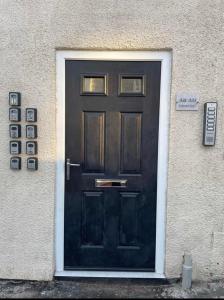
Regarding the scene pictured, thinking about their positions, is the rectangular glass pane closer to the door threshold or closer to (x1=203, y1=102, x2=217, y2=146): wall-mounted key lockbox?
(x1=203, y1=102, x2=217, y2=146): wall-mounted key lockbox

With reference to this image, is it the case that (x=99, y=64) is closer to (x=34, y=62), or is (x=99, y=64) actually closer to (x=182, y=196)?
(x=34, y=62)

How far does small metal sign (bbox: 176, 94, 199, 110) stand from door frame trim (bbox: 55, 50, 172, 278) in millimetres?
118

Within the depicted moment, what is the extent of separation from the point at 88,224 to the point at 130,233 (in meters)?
0.47

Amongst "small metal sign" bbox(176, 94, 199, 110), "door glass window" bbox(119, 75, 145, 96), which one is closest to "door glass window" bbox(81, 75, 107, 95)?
"door glass window" bbox(119, 75, 145, 96)

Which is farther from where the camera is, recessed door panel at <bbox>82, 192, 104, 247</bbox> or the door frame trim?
recessed door panel at <bbox>82, 192, 104, 247</bbox>

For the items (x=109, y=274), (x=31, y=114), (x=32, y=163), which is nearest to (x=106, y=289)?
(x=109, y=274)

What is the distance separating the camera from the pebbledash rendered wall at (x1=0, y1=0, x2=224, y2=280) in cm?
318

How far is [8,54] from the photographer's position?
3.25 m

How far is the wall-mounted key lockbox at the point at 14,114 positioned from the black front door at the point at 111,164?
0.50 meters

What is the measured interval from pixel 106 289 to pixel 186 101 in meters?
2.11

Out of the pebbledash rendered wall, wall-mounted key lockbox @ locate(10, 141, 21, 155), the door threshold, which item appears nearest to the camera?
the pebbledash rendered wall

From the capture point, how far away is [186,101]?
324cm

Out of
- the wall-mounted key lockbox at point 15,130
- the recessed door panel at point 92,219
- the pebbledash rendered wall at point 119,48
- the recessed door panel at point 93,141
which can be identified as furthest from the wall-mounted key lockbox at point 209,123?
the wall-mounted key lockbox at point 15,130

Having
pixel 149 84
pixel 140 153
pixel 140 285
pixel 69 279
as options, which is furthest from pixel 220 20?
pixel 69 279
